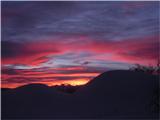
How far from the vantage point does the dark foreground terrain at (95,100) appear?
50.7ft

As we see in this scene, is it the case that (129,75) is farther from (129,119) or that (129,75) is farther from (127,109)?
(129,119)

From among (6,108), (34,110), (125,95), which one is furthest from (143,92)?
(6,108)

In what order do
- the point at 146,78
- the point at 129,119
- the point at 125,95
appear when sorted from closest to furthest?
the point at 129,119 → the point at 125,95 → the point at 146,78

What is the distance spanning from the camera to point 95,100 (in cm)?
1680

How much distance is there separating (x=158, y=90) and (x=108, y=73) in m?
3.45

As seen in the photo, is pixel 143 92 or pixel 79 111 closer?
pixel 79 111

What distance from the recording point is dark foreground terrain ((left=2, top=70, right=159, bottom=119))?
15464 mm

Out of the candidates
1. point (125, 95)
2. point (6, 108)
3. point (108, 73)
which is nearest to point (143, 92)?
point (125, 95)

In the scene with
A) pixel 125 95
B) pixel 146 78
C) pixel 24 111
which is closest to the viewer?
pixel 24 111

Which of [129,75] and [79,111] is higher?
[129,75]

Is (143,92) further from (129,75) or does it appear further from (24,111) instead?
(24,111)

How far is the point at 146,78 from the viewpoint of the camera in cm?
1828

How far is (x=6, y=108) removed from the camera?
53.1ft

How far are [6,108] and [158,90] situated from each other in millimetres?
6228
